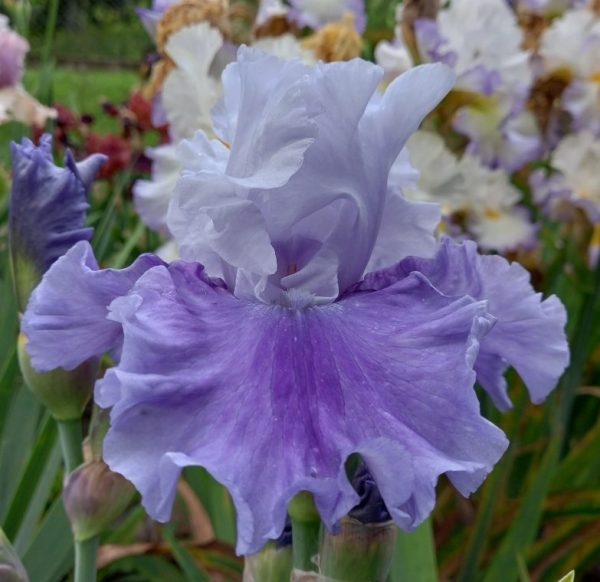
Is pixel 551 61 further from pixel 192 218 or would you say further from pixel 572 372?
pixel 192 218

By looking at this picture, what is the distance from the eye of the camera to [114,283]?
21.8 inches

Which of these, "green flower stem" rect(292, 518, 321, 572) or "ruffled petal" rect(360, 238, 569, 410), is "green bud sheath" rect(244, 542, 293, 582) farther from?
"ruffled petal" rect(360, 238, 569, 410)

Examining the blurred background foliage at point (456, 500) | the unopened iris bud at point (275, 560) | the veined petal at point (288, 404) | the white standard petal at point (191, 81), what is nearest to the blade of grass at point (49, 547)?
the blurred background foliage at point (456, 500)

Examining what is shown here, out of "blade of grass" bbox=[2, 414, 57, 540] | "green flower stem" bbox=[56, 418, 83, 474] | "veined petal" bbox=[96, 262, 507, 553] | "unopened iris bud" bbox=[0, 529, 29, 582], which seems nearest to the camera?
"veined petal" bbox=[96, 262, 507, 553]

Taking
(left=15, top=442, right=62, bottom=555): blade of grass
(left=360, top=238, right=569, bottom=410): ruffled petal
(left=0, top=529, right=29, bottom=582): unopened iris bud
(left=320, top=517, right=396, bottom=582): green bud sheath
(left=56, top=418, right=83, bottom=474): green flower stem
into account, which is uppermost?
(left=360, top=238, right=569, bottom=410): ruffled petal

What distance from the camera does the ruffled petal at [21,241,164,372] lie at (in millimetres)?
548

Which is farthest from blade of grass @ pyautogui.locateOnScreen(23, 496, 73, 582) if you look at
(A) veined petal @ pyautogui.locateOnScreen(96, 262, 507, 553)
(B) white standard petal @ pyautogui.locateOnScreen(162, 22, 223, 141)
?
(B) white standard petal @ pyautogui.locateOnScreen(162, 22, 223, 141)

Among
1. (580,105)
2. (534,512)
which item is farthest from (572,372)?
(580,105)

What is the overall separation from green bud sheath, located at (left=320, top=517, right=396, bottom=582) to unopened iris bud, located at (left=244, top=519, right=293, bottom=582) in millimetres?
57

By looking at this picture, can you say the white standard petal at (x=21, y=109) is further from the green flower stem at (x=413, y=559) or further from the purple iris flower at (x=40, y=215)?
the green flower stem at (x=413, y=559)

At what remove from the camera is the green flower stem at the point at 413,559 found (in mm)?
869

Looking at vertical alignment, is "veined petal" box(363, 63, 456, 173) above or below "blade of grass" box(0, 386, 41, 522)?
above

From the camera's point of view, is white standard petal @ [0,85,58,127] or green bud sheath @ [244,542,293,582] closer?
green bud sheath @ [244,542,293,582]

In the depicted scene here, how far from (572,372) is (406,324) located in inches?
36.8
